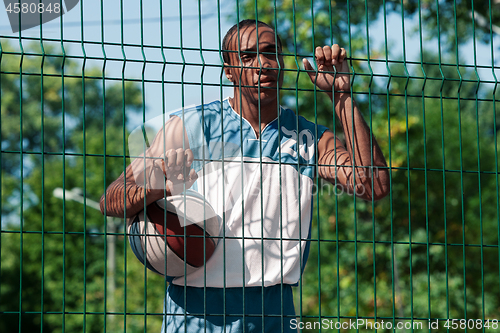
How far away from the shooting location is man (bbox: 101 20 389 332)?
10.8ft

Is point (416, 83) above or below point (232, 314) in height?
above

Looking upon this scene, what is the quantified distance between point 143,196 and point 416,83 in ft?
89.1

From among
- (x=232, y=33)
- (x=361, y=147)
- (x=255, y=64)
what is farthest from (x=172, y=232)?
(x=232, y=33)

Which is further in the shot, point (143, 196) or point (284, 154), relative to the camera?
point (284, 154)

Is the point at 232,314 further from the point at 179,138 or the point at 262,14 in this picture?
the point at 262,14

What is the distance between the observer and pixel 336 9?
1018cm

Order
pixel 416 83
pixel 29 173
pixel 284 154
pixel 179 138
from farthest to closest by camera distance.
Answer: pixel 29 173 < pixel 416 83 < pixel 284 154 < pixel 179 138

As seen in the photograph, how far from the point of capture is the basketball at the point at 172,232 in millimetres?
3092

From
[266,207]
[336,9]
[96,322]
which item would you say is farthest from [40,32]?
[96,322]

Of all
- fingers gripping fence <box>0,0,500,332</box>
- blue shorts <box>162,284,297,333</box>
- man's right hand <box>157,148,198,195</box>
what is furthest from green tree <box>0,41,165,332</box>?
man's right hand <box>157,148,198,195</box>

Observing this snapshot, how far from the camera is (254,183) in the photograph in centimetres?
339

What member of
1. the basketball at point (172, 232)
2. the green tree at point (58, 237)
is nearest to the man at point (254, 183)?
the basketball at point (172, 232)

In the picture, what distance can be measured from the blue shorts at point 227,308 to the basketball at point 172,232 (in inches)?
8.7

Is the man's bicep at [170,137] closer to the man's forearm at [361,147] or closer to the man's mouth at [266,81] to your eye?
the man's mouth at [266,81]
